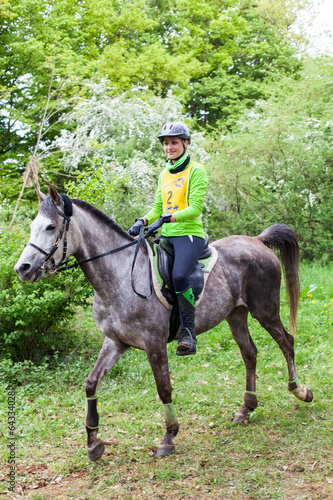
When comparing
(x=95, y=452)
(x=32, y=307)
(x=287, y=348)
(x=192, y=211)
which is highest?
(x=192, y=211)

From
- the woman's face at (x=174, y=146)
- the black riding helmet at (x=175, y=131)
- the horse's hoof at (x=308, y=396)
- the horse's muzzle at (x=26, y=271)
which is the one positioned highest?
the black riding helmet at (x=175, y=131)

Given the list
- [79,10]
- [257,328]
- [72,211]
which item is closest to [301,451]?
[72,211]

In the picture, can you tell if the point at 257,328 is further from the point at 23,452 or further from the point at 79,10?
the point at 79,10

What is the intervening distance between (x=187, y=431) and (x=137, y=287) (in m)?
1.93

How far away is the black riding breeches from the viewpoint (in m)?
3.95

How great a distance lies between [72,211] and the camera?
3711 millimetres

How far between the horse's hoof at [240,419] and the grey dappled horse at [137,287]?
0.03ft

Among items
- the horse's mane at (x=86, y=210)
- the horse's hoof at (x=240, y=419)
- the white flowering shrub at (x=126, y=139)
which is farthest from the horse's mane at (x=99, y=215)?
the white flowering shrub at (x=126, y=139)

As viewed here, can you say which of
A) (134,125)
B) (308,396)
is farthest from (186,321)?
(134,125)

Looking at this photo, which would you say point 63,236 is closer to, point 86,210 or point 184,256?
point 86,210

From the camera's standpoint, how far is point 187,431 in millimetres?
4832

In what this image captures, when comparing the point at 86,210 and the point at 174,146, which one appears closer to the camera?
the point at 86,210

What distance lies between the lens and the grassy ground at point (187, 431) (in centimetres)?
366

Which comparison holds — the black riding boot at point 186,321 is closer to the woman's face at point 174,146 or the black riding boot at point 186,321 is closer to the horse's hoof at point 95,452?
the horse's hoof at point 95,452
